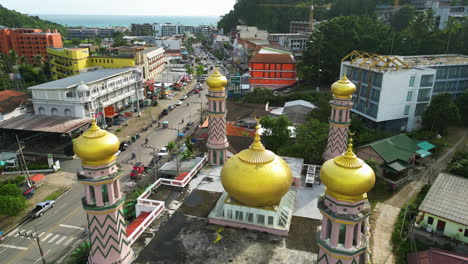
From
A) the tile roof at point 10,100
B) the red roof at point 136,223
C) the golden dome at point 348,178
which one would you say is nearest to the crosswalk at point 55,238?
the red roof at point 136,223

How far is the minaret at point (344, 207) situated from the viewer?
53.4 ft

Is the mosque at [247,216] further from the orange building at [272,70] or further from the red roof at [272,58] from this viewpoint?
the red roof at [272,58]

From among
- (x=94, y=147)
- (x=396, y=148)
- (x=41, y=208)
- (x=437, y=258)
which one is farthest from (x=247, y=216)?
(x=41, y=208)

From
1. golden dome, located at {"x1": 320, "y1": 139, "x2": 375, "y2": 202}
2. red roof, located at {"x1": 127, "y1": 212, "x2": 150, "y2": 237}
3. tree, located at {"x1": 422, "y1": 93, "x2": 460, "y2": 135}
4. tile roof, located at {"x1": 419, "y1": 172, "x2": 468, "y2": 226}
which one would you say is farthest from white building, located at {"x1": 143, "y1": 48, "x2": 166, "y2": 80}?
golden dome, located at {"x1": 320, "y1": 139, "x2": 375, "y2": 202}

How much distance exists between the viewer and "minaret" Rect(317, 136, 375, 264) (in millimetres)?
16281

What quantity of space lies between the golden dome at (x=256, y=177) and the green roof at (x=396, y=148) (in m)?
20.4

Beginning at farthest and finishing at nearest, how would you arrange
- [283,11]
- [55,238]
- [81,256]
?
[283,11]
[55,238]
[81,256]

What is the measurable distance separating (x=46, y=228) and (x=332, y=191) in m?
30.3

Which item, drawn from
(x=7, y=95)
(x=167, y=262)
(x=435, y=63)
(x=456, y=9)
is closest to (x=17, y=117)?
(x=7, y=95)

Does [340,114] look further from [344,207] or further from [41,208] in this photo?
[41,208]

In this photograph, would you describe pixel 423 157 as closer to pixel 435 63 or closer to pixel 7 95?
pixel 435 63

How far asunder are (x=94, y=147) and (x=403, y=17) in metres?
94.5

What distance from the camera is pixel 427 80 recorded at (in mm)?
48656

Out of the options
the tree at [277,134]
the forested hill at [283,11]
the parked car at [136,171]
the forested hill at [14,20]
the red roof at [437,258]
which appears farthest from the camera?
the forested hill at [14,20]
